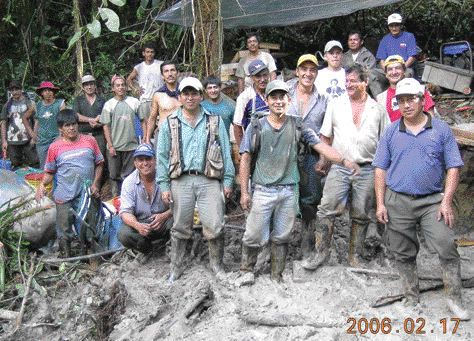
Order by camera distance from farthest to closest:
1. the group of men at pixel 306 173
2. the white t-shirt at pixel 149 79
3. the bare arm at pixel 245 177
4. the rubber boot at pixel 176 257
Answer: the white t-shirt at pixel 149 79 < the rubber boot at pixel 176 257 < the bare arm at pixel 245 177 < the group of men at pixel 306 173

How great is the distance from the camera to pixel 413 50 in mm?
9656

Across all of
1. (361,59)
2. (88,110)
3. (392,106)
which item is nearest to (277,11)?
(361,59)

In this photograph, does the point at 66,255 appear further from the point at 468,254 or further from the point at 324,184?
the point at 468,254

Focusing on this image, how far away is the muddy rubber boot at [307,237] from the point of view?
21.6 ft

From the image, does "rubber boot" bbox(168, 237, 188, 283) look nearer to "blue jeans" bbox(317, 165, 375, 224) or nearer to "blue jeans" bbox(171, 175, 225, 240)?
"blue jeans" bbox(171, 175, 225, 240)

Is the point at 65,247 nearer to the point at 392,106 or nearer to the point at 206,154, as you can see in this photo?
the point at 206,154

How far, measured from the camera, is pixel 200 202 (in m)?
6.18

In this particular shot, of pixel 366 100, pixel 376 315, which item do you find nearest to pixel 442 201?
pixel 376 315

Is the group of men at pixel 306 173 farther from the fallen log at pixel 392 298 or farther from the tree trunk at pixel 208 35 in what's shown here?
the tree trunk at pixel 208 35

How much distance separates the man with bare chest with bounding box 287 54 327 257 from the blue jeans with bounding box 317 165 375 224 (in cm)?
22

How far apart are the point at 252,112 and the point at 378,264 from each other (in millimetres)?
1916

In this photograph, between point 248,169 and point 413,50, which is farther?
point 413,50

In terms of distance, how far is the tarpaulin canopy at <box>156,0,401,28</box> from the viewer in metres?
9.97
